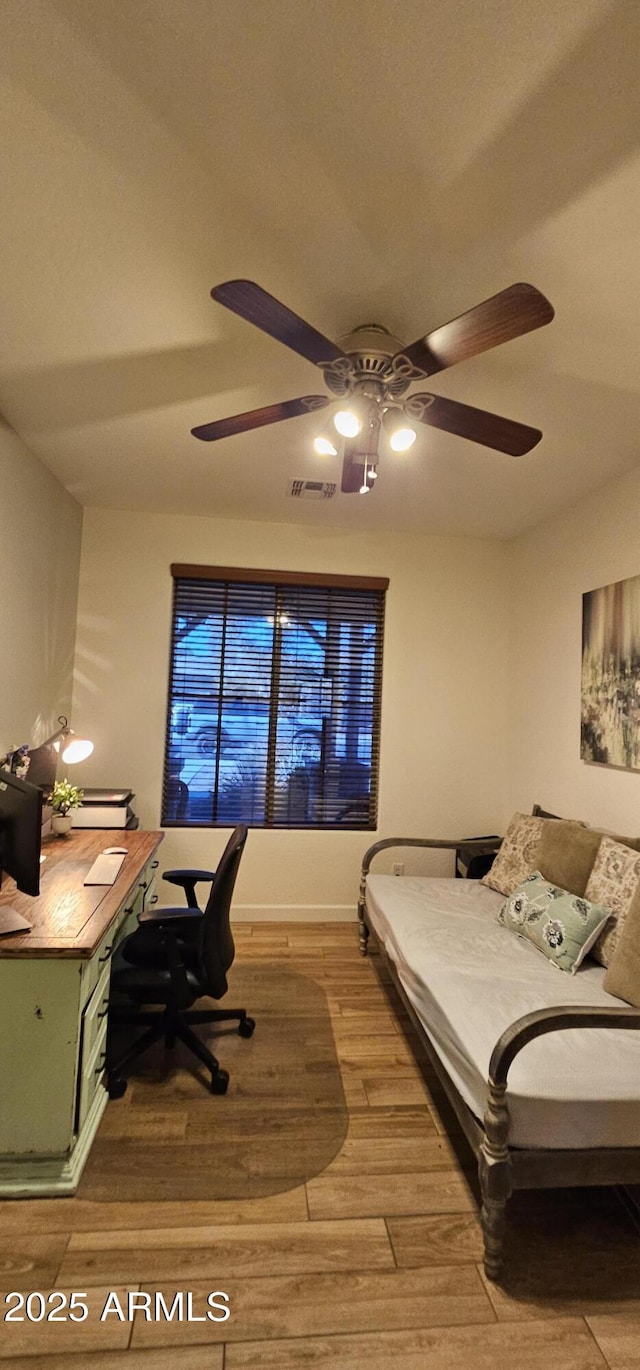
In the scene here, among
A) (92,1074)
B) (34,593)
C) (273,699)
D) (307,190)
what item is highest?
(307,190)

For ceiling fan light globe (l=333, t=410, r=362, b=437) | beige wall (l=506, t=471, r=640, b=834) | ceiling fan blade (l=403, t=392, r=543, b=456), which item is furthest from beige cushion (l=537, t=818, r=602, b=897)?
ceiling fan light globe (l=333, t=410, r=362, b=437)

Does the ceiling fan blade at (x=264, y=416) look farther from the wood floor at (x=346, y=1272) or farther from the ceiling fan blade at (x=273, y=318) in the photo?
the wood floor at (x=346, y=1272)

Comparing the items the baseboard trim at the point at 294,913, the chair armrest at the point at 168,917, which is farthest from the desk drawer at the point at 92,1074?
the baseboard trim at the point at 294,913

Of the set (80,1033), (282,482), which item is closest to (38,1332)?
(80,1033)

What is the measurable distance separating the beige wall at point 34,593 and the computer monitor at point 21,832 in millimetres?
1006

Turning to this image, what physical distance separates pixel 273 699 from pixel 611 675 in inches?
84.2

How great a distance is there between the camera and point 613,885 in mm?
2359

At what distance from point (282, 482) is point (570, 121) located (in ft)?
7.04

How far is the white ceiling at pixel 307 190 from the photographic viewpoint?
1.09m

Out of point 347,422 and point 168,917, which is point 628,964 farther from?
point 347,422

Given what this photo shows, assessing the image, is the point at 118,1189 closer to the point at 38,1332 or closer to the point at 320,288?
the point at 38,1332

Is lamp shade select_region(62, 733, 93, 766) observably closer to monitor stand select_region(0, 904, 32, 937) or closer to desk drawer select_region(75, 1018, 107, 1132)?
monitor stand select_region(0, 904, 32, 937)

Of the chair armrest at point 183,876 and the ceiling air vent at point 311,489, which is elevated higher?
the ceiling air vent at point 311,489

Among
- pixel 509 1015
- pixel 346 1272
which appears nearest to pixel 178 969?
pixel 346 1272
